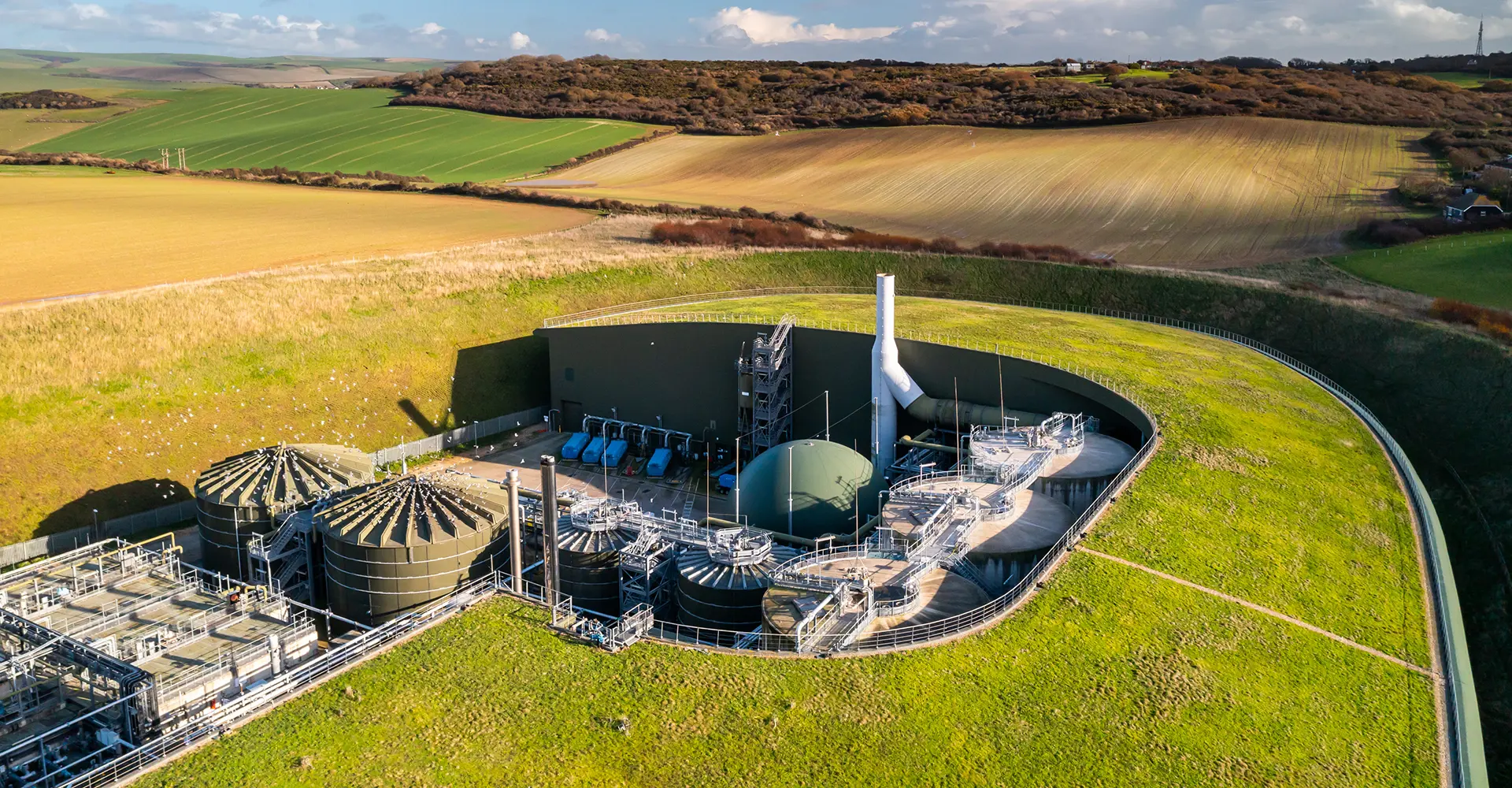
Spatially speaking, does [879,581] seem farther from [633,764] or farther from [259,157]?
[259,157]

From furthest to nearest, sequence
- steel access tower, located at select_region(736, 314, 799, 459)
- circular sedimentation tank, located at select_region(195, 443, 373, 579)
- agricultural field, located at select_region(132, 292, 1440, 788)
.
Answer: steel access tower, located at select_region(736, 314, 799, 459), circular sedimentation tank, located at select_region(195, 443, 373, 579), agricultural field, located at select_region(132, 292, 1440, 788)

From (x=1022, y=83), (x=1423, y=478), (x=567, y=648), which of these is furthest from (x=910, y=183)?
(x=567, y=648)

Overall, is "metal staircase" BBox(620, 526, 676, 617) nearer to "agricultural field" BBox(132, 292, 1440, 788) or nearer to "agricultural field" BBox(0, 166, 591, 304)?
"agricultural field" BBox(132, 292, 1440, 788)

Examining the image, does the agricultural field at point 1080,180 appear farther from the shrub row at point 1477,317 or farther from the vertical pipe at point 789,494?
the vertical pipe at point 789,494

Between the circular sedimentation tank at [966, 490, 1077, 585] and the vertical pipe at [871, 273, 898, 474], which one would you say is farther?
the vertical pipe at [871, 273, 898, 474]

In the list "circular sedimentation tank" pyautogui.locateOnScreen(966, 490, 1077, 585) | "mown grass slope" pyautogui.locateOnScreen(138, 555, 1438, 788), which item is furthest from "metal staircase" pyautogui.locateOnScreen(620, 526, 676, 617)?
"circular sedimentation tank" pyautogui.locateOnScreen(966, 490, 1077, 585)

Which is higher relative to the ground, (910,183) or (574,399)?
(910,183)

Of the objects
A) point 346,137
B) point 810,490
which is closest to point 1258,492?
point 810,490

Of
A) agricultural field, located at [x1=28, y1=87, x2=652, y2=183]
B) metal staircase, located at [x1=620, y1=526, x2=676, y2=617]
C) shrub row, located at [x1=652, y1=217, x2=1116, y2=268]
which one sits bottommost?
metal staircase, located at [x1=620, y1=526, x2=676, y2=617]
